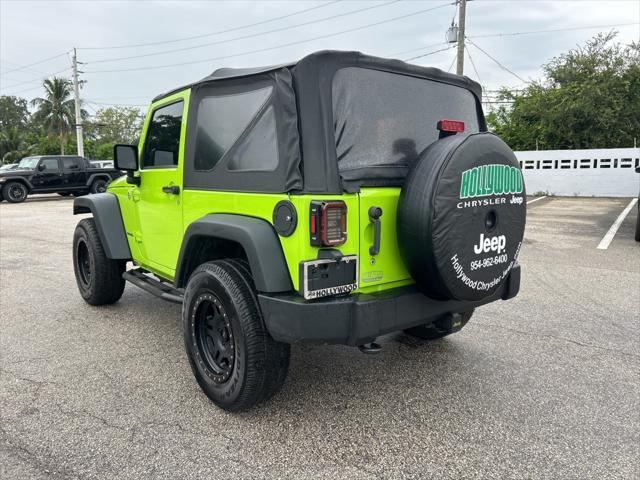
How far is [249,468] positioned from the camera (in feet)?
7.84

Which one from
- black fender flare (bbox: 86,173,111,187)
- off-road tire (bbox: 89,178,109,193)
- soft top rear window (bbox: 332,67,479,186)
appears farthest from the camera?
off-road tire (bbox: 89,178,109,193)

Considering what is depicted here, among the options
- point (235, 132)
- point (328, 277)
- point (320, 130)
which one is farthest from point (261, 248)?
point (235, 132)

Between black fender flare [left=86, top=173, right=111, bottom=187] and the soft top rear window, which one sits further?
black fender flare [left=86, top=173, right=111, bottom=187]

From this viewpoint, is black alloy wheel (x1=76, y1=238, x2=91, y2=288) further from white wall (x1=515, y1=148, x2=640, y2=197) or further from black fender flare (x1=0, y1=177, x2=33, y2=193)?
white wall (x1=515, y1=148, x2=640, y2=197)

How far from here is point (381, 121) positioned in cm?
276

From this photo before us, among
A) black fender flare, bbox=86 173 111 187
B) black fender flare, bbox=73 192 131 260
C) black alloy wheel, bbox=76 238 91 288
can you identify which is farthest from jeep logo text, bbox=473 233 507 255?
black fender flare, bbox=86 173 111 187

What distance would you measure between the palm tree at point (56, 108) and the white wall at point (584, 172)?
4555 cm

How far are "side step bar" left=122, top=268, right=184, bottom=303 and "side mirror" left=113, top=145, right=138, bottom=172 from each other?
3.08 ft

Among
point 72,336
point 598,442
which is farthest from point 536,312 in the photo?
point 72,336

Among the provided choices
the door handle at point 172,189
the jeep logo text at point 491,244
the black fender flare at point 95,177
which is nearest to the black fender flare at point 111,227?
the door handle at point 172,189

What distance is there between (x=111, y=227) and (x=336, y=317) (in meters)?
2.94

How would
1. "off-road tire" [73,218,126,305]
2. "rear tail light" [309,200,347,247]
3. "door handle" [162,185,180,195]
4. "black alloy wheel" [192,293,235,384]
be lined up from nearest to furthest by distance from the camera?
"rear tail light" [309,200,347,247], "black alloy wheel" [192,293,235,384], "door handle" [162,185,180,195], "off-road tire" [73,218,126,305]

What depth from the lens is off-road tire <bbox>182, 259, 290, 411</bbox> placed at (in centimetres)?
265

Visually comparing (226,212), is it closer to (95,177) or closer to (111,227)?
(111,227)
